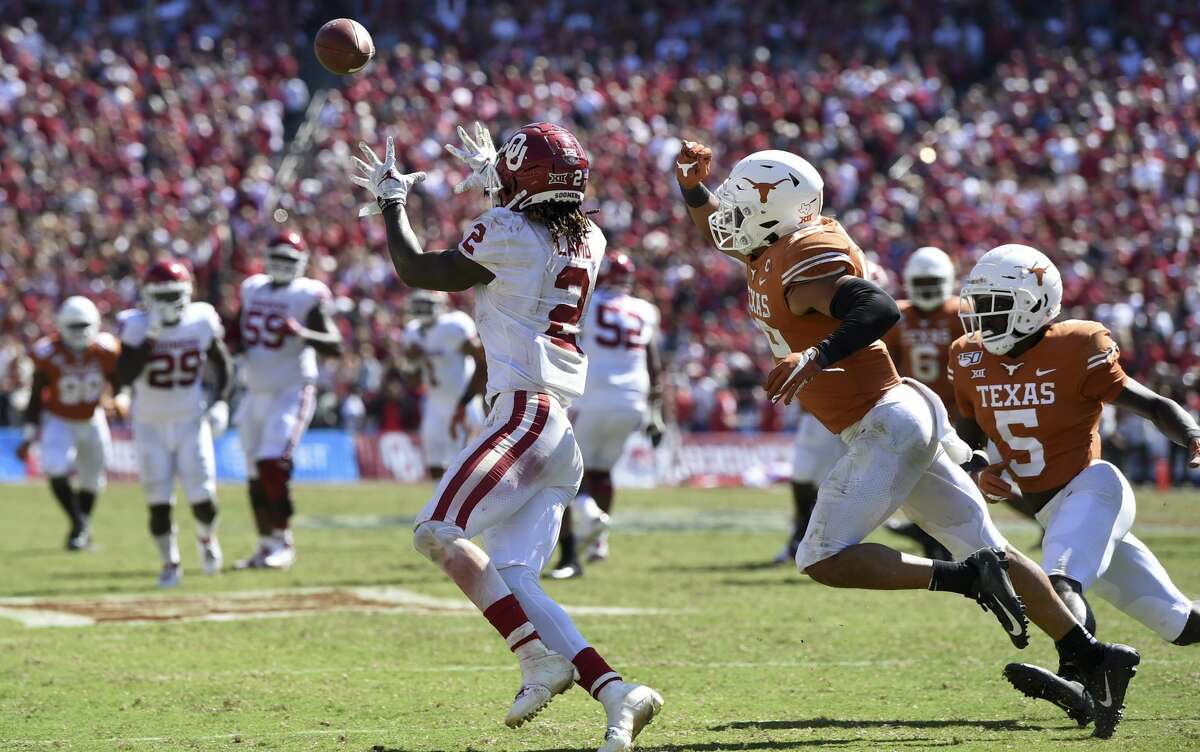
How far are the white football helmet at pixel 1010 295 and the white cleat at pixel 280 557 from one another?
641 cm

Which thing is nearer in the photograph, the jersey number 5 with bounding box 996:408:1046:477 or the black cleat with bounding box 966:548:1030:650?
the black cleat with bounding box 966:548:1030:650

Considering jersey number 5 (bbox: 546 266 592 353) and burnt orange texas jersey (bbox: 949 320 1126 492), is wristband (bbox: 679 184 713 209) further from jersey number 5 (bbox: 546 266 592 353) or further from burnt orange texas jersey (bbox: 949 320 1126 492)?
burnt orange texas jersey (bbox: 949 320 1126 492)

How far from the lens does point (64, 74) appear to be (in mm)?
28328

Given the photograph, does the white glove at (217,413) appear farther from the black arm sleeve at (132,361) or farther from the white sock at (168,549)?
the white sock at (168,549)

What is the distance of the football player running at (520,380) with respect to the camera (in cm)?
518

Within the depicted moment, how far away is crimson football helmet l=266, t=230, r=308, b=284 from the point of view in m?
11.4

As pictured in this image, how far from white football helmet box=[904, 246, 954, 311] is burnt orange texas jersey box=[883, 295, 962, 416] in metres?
0.05

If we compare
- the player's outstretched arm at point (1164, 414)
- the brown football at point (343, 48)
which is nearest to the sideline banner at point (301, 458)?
the brown football at point (343, 48)

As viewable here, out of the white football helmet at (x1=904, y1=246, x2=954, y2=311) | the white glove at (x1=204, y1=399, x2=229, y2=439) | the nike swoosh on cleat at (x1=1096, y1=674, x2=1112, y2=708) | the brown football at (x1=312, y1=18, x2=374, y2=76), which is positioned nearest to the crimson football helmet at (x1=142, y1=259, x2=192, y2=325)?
the white glove at (x1=204, y1=399, x2=229, y2=439)

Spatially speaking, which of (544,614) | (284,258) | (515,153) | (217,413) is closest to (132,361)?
(217,413)

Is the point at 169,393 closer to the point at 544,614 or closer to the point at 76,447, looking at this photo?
the point at 76,447

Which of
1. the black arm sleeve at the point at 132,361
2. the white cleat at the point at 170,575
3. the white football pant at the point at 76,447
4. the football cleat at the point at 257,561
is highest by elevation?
the black arm sleeve at the point at 132,361

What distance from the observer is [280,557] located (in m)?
11.2

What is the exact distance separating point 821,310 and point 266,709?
249cm
